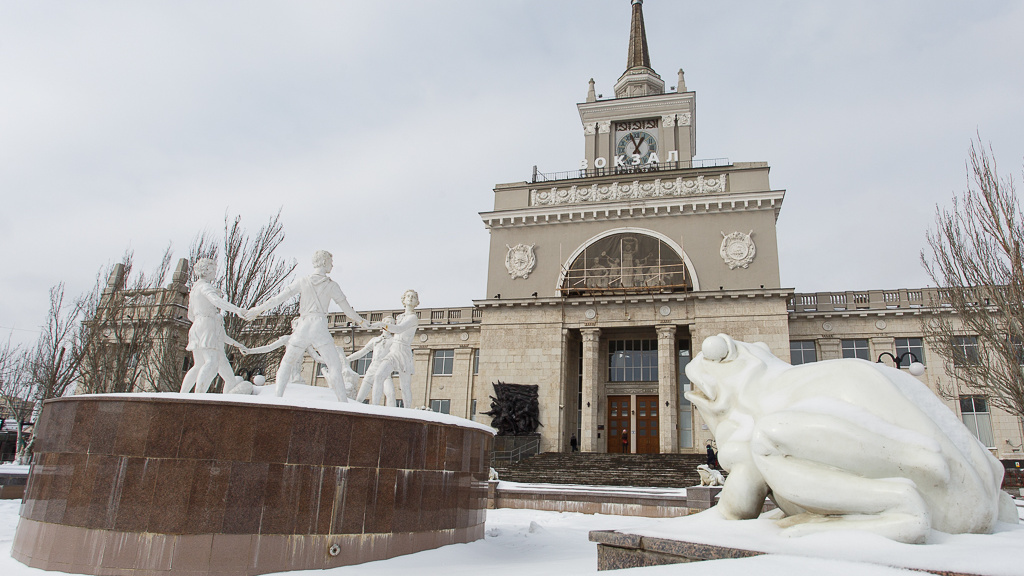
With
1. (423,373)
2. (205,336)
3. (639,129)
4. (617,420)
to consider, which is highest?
(639,129)

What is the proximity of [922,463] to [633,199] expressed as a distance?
3144 centimetres

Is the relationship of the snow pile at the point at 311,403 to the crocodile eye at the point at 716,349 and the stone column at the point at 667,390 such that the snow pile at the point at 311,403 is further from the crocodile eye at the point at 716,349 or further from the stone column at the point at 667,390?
the stone column at the point at 667,390

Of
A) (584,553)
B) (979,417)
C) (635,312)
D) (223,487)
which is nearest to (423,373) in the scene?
(635,312)

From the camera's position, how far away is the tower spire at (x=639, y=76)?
1694 inches

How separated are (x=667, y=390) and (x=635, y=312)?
421 centimetres

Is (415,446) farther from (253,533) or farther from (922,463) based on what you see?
(922,463)

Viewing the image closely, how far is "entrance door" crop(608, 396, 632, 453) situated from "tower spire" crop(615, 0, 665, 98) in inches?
867

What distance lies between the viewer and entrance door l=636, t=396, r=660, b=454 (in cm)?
3049

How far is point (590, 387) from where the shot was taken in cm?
3002

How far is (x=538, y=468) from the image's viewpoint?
24.2 metres

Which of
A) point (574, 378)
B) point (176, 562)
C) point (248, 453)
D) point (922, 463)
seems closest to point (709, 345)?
point (922, 463)

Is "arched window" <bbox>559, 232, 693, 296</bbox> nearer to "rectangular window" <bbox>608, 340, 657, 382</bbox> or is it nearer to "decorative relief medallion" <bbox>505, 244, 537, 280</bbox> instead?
"decorative relief medallion" <bbox>505, 244, 537, 280</bbox>

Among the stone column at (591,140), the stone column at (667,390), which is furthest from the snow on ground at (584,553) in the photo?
the stone column at (591,140)

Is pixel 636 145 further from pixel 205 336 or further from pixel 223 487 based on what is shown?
pixel 223 487
